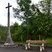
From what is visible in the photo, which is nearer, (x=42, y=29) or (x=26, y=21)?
(x=42, y=29)

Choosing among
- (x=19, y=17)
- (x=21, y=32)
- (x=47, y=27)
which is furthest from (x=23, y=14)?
(x=47, y=27)

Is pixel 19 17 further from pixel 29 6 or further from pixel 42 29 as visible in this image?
pixel 42 29

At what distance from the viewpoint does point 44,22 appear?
1557cm

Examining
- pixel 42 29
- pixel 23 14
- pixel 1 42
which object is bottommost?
pixel 1 42

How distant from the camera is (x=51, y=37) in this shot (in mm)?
16344

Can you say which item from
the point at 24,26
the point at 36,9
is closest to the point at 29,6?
the point at 36,9

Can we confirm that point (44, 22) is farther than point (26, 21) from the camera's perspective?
No

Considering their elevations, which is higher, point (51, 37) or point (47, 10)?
point (47, 10)

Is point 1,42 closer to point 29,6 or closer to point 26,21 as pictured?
point 26,21

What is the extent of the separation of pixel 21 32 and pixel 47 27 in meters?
2.31

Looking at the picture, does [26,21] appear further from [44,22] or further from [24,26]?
[44,22]

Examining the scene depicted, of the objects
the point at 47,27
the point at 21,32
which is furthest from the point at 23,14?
the point at 47,27

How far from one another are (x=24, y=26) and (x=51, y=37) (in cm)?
233

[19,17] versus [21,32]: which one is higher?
[19,17]
